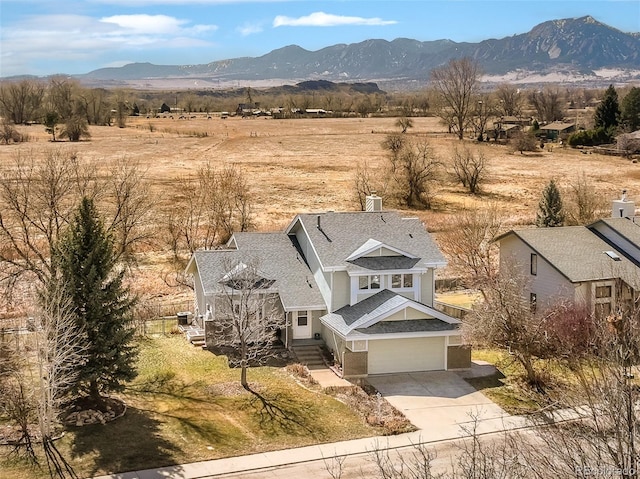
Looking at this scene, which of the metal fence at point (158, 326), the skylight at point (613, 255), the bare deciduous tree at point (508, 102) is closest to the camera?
the metal fence at point (158, 326)

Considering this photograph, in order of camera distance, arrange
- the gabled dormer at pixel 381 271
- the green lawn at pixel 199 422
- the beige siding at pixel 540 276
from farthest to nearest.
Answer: the beige siding at pixel 540 276, the gabled dormer at pixel 381 271, the green lawn at pixel 199 422

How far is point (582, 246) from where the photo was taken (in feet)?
118

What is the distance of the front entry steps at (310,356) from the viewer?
31.2 m

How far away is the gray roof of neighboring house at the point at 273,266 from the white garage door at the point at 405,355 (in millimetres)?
3907

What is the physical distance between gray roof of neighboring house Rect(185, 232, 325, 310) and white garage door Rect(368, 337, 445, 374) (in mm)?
3907

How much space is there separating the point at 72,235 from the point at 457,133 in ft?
368

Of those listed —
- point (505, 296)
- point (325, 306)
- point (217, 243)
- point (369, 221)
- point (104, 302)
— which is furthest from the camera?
point (217, 243)

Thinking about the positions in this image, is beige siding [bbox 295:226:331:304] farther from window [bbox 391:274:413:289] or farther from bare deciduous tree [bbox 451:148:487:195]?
bare deciduous tree [bbox 451:148:487:195]

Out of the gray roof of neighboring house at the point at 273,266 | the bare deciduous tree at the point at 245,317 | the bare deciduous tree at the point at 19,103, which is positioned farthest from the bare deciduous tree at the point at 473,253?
the bare deciduous tree at the point at 19,103

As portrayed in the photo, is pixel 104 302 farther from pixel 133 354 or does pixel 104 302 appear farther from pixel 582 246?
pixel 582 246

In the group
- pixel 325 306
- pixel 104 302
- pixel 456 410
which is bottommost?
pixel 456 410

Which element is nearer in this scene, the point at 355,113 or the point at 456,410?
the point at 456,410

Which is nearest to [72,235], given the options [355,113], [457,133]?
[457,133]

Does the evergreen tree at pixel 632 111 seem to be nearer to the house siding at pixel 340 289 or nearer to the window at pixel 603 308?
the window at pixel 603 308
